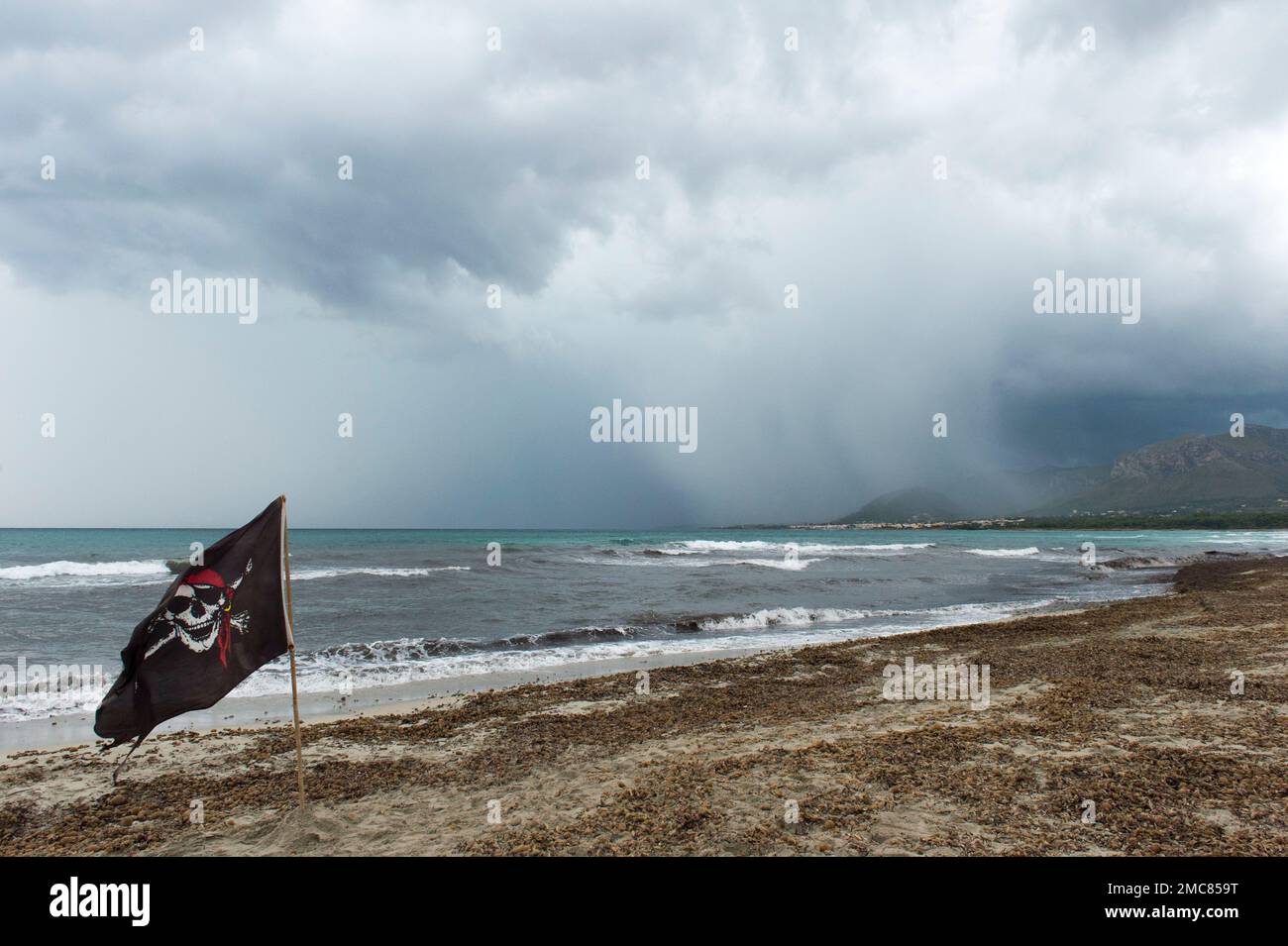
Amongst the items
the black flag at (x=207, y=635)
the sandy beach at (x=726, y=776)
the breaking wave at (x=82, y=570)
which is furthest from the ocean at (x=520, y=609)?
the black flag at (x=207, y=635)

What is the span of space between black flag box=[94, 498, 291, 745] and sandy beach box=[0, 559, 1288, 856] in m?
1.55

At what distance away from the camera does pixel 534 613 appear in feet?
76.3

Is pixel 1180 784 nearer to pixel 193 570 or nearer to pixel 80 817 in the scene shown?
pixel 193 570

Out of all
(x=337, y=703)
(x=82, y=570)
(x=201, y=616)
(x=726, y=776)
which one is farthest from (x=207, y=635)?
(x=82, y=570)

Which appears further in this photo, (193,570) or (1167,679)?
(1167,679)

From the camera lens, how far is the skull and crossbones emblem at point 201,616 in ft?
18.5

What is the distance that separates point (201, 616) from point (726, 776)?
5378 millimetres

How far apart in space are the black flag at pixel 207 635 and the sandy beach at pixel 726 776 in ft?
5.09
